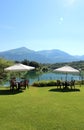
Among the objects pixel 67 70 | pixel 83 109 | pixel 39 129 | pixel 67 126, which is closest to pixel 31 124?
pixel 39 129

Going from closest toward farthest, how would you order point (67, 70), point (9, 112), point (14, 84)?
point (9, 112) < point (14, 84) < point (67, 70)

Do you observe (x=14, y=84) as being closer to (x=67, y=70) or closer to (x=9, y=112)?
(x=67, y=70)

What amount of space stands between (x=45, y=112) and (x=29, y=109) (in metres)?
1.00

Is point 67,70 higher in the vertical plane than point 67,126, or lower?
higher

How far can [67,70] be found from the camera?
22.3 meters

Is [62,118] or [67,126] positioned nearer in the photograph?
[67,126]

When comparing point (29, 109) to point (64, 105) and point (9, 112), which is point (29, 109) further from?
point (64, 105)

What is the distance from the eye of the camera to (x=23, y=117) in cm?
1059

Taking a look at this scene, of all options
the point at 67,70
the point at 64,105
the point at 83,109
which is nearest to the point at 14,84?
the point at 67,70

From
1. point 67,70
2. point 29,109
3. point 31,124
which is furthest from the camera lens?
point 67,70

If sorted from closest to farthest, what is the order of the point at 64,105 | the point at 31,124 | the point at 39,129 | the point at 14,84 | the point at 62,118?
the point at 39,129, the point at 31,124, the point at 62,118, the point at 64,105, the point at 14,84

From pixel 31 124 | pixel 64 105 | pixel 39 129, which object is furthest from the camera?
pixel 64 105

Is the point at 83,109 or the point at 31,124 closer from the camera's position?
the point at 31,124

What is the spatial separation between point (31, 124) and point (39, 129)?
28.4 inches
